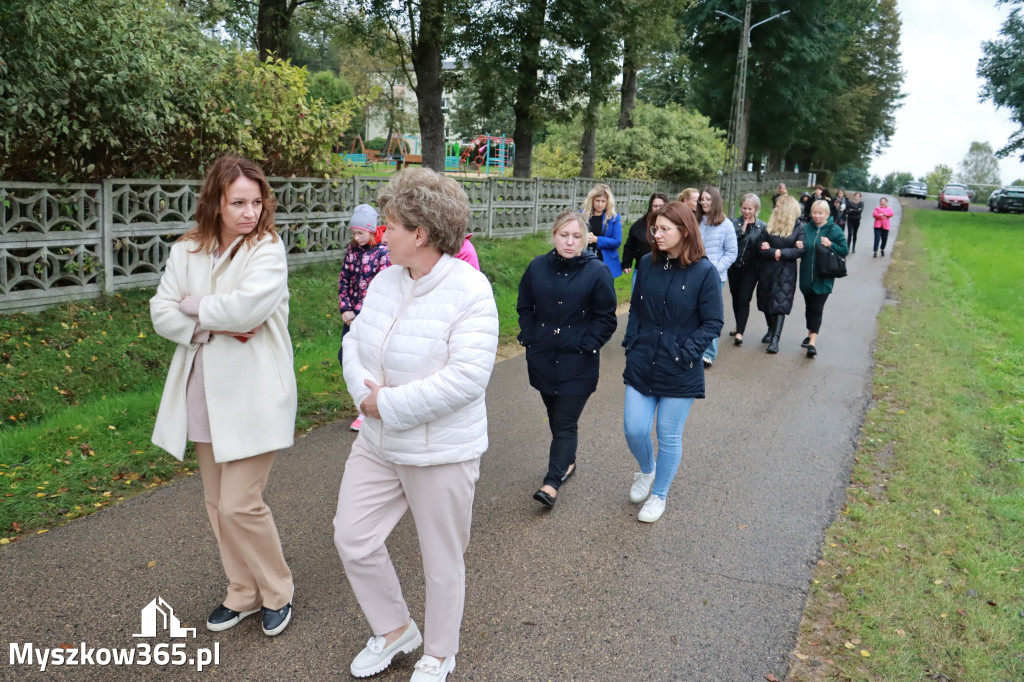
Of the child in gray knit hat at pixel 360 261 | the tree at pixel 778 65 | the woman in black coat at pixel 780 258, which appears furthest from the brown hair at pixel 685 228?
the tree at pixel 778 65

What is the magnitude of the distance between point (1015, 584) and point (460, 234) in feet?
11.9

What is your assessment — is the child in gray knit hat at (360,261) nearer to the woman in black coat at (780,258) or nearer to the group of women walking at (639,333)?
the group of women walking at (639,333)

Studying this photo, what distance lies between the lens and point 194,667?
3471mm

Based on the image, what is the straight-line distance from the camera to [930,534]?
5109 millimetres

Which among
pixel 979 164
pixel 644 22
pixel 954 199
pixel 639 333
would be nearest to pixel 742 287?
pixel 639 333

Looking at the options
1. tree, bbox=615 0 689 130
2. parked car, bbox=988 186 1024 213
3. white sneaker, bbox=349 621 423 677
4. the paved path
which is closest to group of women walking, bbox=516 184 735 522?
the paved path

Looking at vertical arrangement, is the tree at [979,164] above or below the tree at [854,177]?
above

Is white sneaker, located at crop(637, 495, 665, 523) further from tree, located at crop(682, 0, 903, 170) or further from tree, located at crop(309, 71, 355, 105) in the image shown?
tree, located at crop(309, 71, 355, 105)

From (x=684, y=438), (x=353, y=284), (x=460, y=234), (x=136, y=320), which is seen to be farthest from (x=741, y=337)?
(x=460, y=234)

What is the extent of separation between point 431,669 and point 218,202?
2102 mm

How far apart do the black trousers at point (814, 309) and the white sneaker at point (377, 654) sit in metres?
8.27

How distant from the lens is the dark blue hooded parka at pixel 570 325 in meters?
5.38

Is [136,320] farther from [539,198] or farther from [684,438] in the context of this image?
[539,198]

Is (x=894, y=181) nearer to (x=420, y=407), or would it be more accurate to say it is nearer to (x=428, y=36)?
(x=428, y=36)
